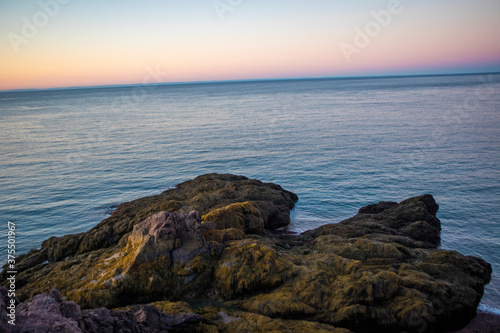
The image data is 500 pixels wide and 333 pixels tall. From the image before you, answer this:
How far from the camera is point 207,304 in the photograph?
15031mm

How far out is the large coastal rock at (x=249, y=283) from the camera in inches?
493

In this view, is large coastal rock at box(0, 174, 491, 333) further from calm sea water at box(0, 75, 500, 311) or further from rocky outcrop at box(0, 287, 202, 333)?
calm sea water at box(0, 75, 500, 311)

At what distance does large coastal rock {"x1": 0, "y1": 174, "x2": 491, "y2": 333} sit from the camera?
12.5 m

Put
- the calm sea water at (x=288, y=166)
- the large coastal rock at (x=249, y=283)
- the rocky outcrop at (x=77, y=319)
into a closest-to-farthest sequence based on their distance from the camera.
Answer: the rocky outcrop at (x=77, y=319)
the large coastal rock at (x=249, y=283)
the calm sea water at (x=288, y=166)

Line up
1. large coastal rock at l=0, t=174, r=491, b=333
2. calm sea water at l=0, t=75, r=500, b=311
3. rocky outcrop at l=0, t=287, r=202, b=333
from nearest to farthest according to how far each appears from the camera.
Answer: rocky outcrop at l=0, t=287, r=202, b=333, large coastal rock at l=0, t=174, r=491, b=333, calm sea water at l=0, t=75, r=500, b=311

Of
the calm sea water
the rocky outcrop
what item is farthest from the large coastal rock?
the calm sea water

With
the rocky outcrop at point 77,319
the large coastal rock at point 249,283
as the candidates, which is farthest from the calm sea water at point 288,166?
the rocky outcrop at point 77,319

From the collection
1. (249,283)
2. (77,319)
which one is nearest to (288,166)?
(249,283)

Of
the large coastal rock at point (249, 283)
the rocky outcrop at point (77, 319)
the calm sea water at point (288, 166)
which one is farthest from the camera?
the calm sea water at point (288, 166)

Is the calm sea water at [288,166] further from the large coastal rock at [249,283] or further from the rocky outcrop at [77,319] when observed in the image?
the rocky outcrop at [77,319]

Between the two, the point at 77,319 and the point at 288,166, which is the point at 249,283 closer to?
the point at 77,319

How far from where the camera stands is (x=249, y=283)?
49.9 feet

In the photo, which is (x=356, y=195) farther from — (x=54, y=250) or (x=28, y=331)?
(x=28, y=331)

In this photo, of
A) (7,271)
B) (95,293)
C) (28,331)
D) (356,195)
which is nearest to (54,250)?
(7,271)
